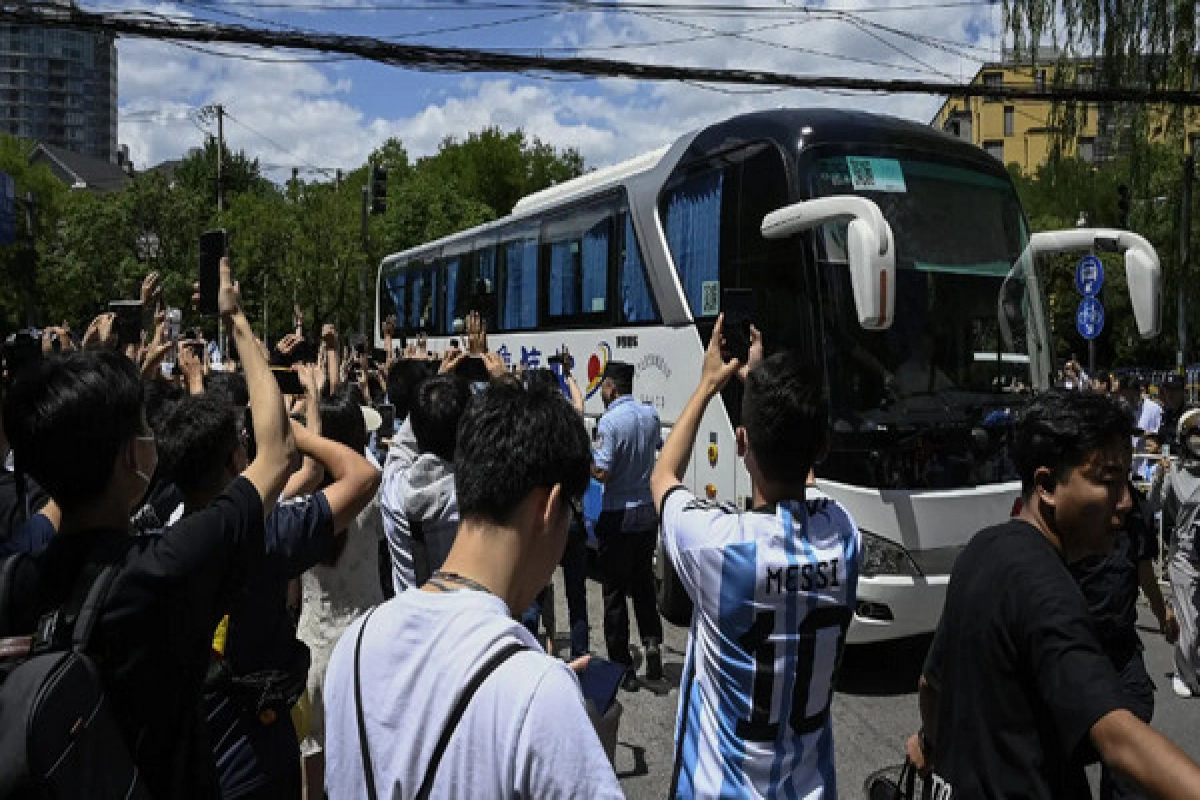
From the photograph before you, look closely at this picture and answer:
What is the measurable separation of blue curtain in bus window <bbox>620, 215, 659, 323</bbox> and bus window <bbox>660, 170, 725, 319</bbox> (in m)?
0.50

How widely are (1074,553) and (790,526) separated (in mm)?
676

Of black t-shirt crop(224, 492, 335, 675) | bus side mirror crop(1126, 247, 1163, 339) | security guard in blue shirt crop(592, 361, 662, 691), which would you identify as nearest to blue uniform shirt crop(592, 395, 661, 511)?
security guard in blue shirt crop(592, 361, 662, 691)

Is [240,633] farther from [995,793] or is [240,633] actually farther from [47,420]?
[995,793]

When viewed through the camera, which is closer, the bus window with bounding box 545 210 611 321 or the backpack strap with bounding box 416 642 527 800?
the backpack strap with bounding box 416 642 527 800

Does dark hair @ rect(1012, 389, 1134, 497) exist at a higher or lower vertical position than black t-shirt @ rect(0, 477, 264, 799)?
higher

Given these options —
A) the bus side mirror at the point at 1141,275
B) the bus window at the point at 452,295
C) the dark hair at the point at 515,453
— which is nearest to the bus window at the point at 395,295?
the bus window at the point at 452,295

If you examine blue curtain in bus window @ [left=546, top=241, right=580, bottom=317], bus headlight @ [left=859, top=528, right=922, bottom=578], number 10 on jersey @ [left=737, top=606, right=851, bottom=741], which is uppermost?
blue curtain in bus window @ [left=546, top=241, right=580, bottom=317]

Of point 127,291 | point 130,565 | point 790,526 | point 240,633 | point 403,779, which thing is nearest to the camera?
point 403,779

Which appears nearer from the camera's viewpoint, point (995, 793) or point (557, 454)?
point (557, 454)

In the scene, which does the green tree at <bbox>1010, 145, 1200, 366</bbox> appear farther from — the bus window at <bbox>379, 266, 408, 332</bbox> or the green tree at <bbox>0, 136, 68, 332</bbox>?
the green tree at <bbox>0, 136, 68, 332</bbox>

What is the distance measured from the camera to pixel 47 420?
2.30m

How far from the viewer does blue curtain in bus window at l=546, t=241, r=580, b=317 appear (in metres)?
11.6

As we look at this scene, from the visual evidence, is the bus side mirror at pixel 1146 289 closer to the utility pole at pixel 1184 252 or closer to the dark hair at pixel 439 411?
the dark hair at pixel 439 411

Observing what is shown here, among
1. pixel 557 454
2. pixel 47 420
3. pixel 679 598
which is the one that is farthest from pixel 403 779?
pixel 679 598
